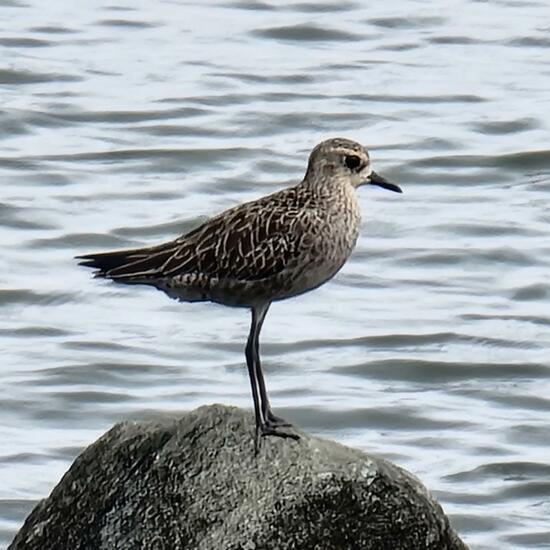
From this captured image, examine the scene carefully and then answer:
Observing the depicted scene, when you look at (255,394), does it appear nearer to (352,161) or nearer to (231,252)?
(231,252)

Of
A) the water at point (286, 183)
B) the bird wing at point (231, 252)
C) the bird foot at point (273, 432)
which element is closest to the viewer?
the bird foot at point (273, 432)

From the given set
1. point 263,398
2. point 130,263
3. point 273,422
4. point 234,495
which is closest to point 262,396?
point 263,398

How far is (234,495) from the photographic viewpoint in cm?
846

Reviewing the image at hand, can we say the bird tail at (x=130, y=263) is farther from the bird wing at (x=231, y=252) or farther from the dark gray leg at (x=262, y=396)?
the dark gray leg at (x=262, y=396)

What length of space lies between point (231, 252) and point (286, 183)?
28.1ft

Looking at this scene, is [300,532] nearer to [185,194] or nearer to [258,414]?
[258,414]

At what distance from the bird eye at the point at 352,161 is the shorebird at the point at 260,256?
0.17ft

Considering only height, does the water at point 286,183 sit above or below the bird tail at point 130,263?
below

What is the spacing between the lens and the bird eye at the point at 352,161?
9.05 metres

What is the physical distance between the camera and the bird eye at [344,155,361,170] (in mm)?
9047

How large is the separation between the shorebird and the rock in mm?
146

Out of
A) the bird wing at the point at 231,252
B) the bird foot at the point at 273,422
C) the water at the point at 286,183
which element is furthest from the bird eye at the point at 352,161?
the water at the point at 286,183

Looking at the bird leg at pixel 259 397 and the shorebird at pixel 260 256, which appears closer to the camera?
the bird leg at pixel 259 397

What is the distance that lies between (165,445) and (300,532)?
0.63 metres
